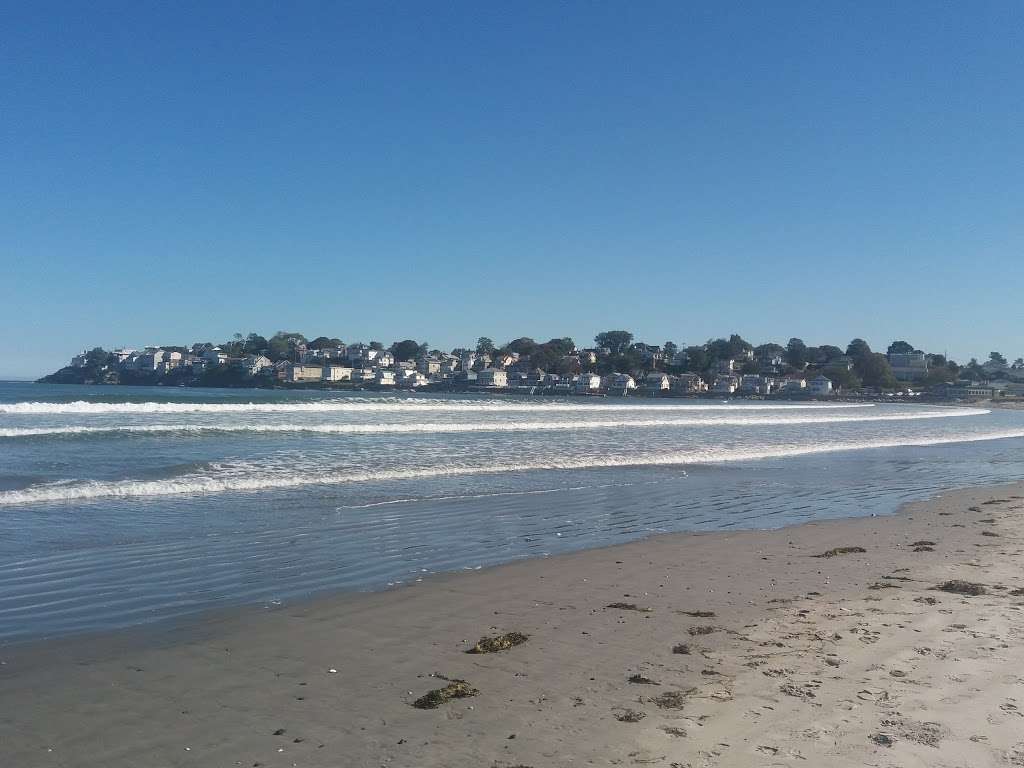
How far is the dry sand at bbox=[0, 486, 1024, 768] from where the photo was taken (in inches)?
165

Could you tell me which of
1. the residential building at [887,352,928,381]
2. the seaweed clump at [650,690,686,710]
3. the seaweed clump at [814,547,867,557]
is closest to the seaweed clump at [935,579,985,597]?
the seaweed clump at [814,547,867,557]

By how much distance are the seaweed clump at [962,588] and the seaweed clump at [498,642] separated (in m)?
4.59

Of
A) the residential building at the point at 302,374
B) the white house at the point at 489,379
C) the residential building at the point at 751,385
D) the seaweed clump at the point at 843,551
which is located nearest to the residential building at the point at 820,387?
the residential building at the point at 751,385

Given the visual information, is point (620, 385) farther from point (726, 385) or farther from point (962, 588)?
point (962, 588)

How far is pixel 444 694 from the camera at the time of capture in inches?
195

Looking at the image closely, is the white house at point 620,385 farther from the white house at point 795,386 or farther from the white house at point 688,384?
the white house at point 795,386

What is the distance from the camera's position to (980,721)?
446cm

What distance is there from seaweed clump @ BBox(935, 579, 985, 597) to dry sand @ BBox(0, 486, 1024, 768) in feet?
0.59

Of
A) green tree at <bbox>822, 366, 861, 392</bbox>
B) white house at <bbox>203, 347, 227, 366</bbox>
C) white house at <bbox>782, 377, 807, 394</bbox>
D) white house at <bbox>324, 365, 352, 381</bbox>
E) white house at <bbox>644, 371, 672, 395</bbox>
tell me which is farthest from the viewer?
green tree at <bbox>822, 366, 861, 392</bbox>

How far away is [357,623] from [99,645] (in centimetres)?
198

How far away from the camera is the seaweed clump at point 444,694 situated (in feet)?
15.8

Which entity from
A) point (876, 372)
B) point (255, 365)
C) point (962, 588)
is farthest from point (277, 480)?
point (876, 372)

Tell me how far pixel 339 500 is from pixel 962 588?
31.5 ft

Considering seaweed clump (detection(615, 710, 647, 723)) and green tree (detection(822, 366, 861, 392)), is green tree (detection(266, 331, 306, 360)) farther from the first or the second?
seaweed clump (detection(615, 710, 647, 723))
